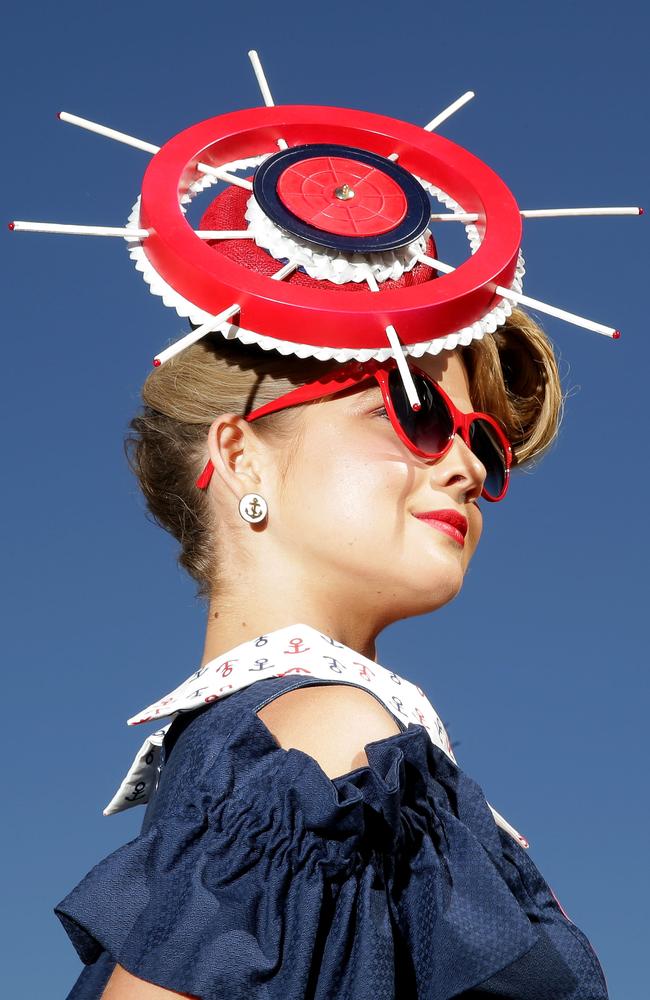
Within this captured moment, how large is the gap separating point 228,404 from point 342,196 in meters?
0.72

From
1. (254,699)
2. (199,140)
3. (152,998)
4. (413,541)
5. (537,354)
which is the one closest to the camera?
(152,998)

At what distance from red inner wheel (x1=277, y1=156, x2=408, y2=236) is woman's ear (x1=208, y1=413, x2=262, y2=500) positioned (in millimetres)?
624

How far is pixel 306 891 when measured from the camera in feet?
9.03

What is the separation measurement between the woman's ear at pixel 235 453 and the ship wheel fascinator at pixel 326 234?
0.31 meters

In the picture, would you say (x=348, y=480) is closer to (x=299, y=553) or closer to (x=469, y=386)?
(x=299, y=553)

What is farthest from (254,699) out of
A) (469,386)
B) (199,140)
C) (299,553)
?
(199,140)

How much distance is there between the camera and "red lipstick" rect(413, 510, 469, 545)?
3.76 m

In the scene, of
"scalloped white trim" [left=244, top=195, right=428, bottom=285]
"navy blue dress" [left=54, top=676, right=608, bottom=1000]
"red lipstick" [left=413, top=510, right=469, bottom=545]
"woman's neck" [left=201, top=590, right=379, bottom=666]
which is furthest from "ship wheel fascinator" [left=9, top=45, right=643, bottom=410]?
"navy blue dress" [left=54, top=676, right=608, bottom=1000]

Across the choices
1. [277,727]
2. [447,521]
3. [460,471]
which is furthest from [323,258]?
[277,727]

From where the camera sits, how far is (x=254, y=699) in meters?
3.19

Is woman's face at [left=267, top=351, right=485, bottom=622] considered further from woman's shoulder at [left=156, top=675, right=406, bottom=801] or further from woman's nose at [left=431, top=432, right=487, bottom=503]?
woman's shoulder at [left=156, top=675, right=406, bottom=801]

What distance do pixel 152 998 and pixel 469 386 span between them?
2.28 metres

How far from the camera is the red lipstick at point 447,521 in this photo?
3.76 meters

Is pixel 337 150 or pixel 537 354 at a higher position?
pixel 337 150
